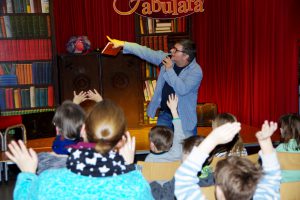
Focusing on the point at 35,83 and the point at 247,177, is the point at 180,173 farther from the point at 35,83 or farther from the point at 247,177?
the point at 35,83

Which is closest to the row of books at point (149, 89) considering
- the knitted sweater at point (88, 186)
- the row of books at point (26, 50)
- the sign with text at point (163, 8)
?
the sign with text at point (163, 8)

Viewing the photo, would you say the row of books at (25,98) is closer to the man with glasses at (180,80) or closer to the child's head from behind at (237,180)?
the man with glasses at (180,80)

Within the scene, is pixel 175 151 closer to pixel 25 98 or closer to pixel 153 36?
pixel 25 98

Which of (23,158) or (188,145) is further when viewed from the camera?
(188,145)

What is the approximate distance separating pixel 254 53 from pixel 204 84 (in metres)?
0.89

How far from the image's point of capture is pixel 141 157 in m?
5.56

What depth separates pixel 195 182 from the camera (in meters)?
1.74

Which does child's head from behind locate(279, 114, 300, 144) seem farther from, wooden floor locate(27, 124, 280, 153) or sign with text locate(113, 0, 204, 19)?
sign with text locate(113, 0, 204, 19)

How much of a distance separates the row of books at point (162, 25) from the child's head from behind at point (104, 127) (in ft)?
16.7

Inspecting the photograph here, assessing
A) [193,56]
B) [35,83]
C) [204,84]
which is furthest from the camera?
[204,84]

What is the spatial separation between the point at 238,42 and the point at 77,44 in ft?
7.90

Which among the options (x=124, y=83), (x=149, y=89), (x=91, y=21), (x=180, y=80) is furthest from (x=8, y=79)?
(x=180, y=80)

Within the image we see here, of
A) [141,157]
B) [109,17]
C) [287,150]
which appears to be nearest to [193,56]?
[287,150]

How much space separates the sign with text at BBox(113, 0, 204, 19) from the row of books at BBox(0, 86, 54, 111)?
149cm
